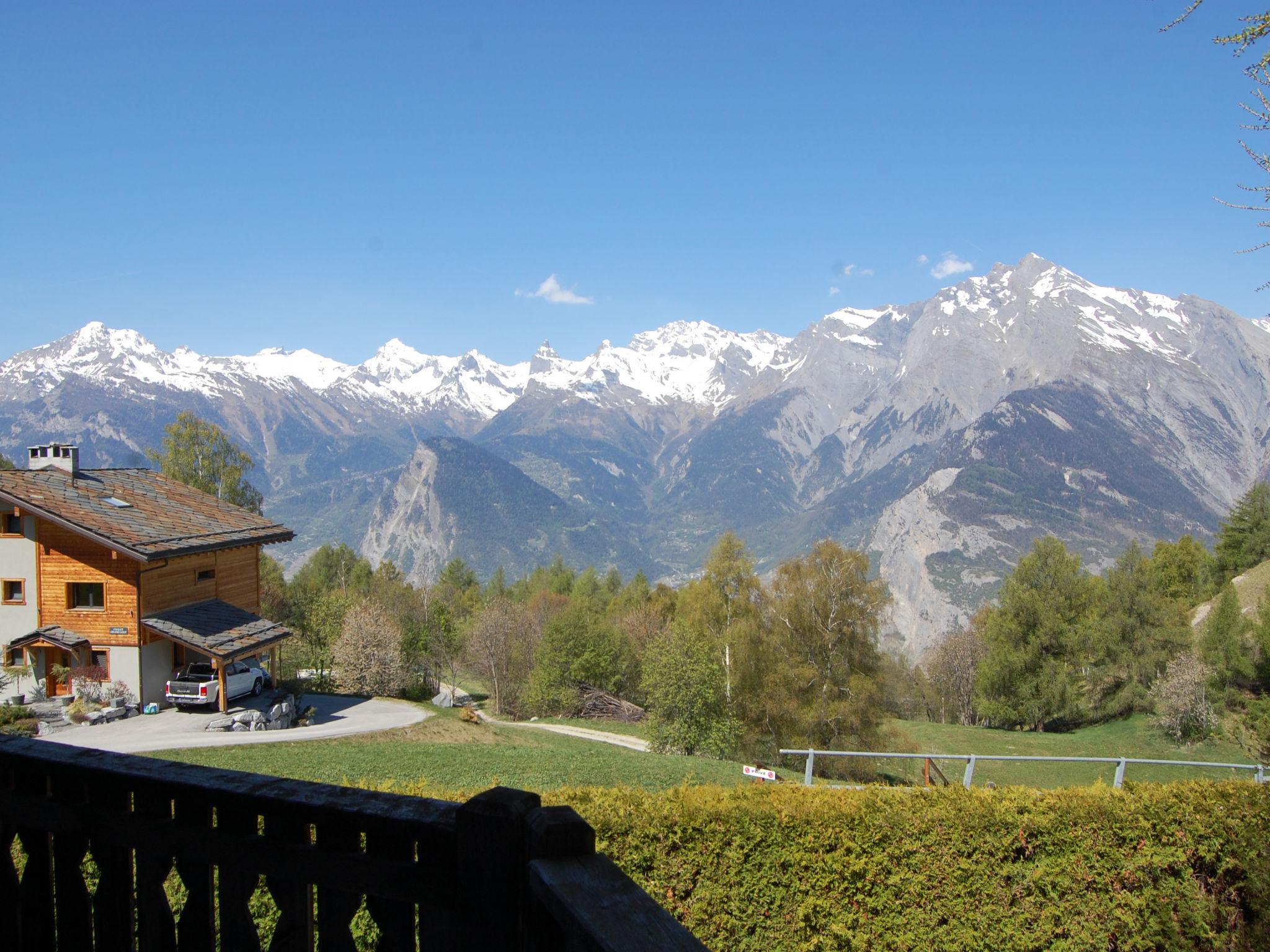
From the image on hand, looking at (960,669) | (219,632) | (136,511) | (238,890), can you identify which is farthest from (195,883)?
(960,669)

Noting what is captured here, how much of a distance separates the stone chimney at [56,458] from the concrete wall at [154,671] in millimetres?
8239

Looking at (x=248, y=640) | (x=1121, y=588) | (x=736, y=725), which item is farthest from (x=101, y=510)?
(x=1121, y=588)

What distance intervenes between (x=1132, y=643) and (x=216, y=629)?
171 ft

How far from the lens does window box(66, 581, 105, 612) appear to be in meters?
26.6

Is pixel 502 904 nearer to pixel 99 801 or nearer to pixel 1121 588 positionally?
pixel 99 801

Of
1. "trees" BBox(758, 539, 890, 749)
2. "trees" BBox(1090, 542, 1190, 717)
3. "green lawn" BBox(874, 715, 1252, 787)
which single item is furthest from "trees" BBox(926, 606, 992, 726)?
"trees" BBox(758, 539, 890, 749)

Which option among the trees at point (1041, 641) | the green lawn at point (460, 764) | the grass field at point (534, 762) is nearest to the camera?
the green lawn at point (460, 764)

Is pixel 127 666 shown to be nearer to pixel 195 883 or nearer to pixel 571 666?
pixel 571 666

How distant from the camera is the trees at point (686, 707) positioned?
28406 mm

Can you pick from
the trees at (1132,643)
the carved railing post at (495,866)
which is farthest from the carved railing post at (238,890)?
the trees at (1132,643)

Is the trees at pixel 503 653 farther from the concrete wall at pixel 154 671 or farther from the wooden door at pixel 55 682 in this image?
the wooden door at pixel 55 682

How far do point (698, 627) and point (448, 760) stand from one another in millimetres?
22651

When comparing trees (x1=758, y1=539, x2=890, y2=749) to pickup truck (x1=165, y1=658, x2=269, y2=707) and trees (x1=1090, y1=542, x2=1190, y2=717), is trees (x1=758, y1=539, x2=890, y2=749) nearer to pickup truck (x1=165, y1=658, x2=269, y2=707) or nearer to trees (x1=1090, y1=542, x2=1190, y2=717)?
pickup truck (x1=165, y1=658, x2=269, y2=707)

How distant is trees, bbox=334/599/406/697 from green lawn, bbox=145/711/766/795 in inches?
532
